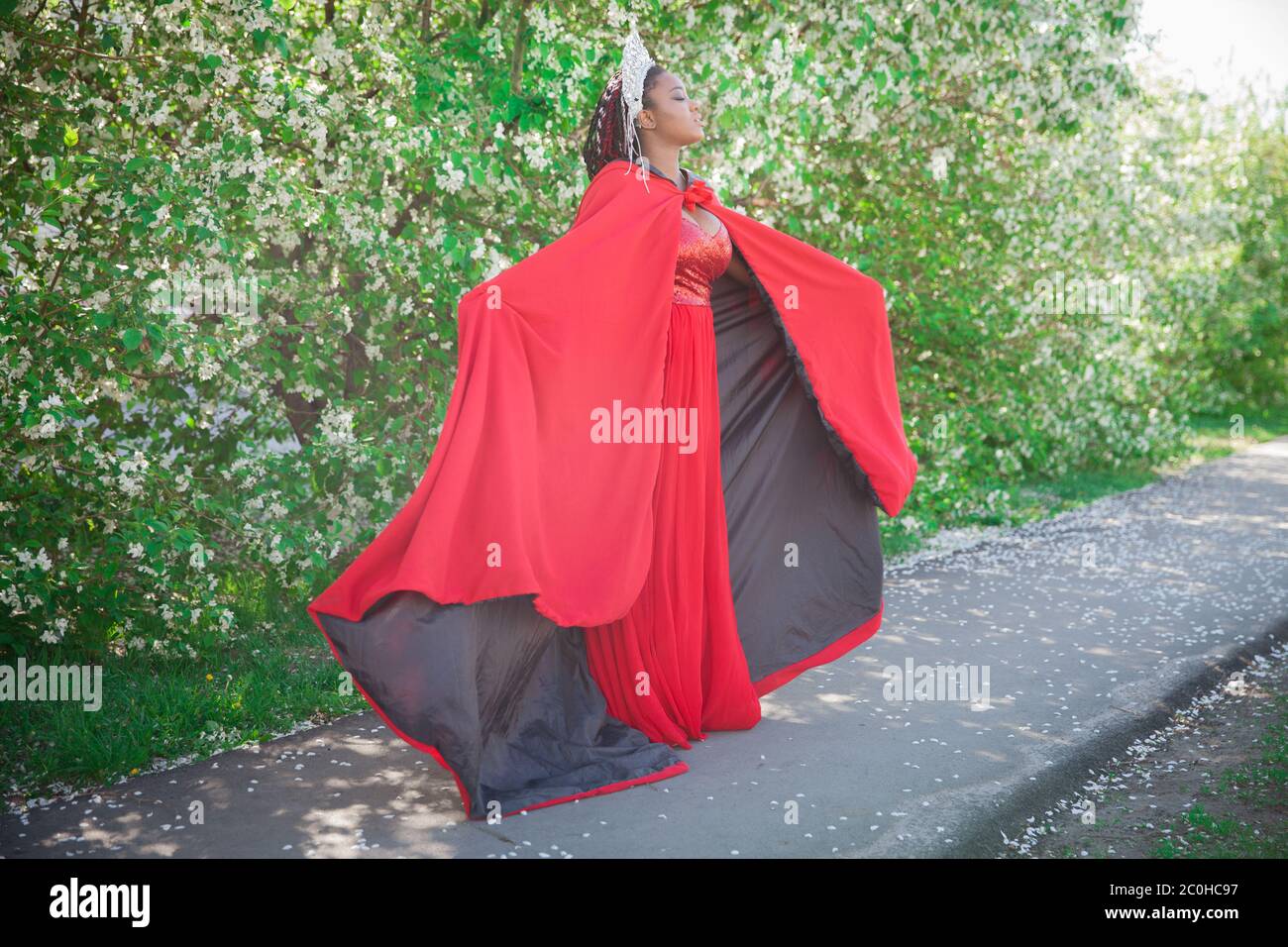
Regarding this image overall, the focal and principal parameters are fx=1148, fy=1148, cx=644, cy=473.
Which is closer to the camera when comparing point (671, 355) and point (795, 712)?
point (671, 355)

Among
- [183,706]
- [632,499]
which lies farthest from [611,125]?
[183,706]

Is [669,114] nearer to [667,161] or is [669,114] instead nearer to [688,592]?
[667,161]

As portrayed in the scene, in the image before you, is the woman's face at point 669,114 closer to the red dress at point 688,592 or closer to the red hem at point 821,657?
the red dress at point 688,592

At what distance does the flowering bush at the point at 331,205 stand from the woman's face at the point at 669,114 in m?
0.92

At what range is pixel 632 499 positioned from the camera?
151 inches

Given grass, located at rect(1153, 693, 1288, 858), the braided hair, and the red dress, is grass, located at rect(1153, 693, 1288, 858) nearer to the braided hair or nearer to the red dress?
the red dress

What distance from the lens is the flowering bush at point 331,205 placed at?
434 cm

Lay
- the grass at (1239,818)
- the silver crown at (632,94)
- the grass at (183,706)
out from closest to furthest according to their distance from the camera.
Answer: the grass at (1239,818) → the grass at (183,706) → the silver crown at (632,94)

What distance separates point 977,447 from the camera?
27.3ft

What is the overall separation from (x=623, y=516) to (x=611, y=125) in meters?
1.42

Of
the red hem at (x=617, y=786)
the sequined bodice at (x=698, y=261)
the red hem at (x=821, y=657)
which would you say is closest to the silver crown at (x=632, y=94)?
the sequined bodice at (x=698, y=261)

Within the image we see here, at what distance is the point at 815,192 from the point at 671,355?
2574 millimetres

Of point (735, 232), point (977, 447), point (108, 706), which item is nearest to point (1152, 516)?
point (977, 447)

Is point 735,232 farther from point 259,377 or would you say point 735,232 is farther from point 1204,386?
point 1204,386
